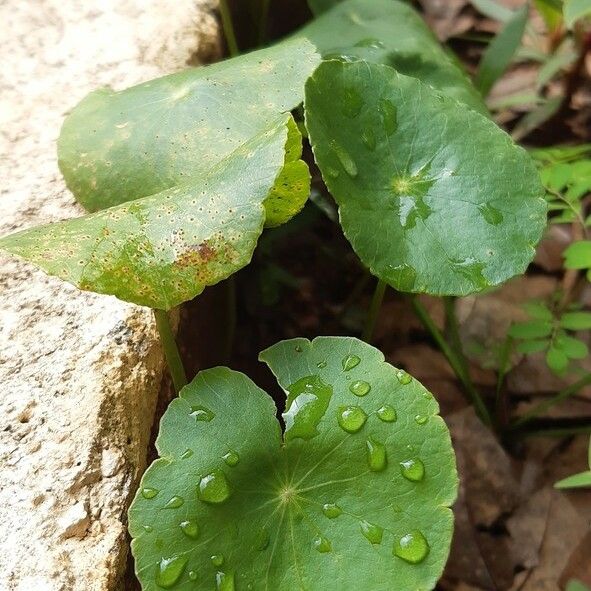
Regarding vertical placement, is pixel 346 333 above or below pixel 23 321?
below

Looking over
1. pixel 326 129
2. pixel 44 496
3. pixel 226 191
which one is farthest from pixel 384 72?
pixel 44 496

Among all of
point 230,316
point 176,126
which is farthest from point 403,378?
point 230,316

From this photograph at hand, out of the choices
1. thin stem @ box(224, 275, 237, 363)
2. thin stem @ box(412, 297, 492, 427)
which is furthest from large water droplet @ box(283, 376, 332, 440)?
thin stem @ box(412, 297, 492, 427)

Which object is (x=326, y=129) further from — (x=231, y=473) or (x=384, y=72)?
(x=231, y=473)

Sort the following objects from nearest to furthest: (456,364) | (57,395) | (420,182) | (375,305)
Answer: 1. (57,395)
2. (420,182)
3. (375,305)
4. (456,364)

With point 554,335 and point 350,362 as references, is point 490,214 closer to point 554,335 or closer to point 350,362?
point 350,362

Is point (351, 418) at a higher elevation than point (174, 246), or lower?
lower

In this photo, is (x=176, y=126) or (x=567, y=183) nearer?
(x=176, y=126)

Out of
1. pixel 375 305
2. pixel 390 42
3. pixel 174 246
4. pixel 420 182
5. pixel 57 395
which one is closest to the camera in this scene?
pixel 174 246
